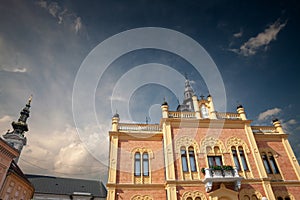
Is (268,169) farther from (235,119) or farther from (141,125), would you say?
(141,125)

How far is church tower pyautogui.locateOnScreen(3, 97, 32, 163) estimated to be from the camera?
138 feet

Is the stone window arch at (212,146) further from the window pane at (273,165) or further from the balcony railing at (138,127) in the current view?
the window pane at (273,165)

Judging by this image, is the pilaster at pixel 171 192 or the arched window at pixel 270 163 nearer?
the pilaster at pixel 171 192

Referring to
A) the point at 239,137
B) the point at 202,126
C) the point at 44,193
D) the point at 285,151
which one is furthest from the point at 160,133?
the point at 44,193

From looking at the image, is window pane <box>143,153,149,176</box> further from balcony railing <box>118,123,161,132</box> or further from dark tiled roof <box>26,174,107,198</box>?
→ dark tiled roof <box>26,174,107,198</box>

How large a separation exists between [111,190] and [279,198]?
15257mm

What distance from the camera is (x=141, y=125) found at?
2022 cm

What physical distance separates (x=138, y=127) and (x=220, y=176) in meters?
9.14

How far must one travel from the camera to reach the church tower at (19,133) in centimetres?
4219

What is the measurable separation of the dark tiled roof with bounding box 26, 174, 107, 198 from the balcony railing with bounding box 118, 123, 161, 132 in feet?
106

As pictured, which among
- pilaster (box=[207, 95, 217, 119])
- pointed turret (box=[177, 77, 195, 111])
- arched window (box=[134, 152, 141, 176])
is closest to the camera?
arched window (box=[134, 152, 141, 176])

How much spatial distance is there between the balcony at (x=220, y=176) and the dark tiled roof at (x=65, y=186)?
36.6m

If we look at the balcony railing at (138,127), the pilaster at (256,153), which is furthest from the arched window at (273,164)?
the balcony railing at (138,127)

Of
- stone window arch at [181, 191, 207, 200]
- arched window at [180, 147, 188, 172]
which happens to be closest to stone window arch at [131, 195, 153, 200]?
stone window arch at [181, 191, 207, 200]
